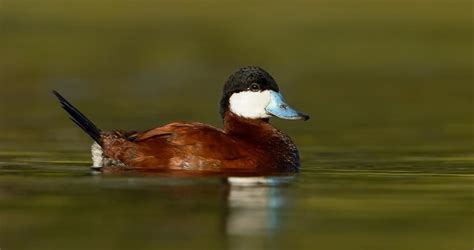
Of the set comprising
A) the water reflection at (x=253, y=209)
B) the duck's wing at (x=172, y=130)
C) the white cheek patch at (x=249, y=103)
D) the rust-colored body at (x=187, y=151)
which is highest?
the white cheek patch at (x=249, y=103)

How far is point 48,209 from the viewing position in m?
10.4

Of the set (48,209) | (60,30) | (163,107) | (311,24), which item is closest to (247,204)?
(48,209)

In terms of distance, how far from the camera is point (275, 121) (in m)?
Answer: 19.5

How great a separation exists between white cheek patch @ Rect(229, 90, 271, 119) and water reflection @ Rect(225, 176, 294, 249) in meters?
1.14

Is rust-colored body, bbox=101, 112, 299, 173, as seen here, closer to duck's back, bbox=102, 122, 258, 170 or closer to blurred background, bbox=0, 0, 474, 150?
duck's back, bbox=102, 122, 258, 170

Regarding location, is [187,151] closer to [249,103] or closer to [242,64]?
[249,103]

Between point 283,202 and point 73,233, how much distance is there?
6.23 ft

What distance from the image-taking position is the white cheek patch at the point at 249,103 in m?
13.3

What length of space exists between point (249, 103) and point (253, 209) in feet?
9.79

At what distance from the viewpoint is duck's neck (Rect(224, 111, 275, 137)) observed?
1336 cm

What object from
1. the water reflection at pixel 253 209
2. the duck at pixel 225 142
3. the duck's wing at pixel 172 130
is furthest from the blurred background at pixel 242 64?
the water reflection at pixel 253 209

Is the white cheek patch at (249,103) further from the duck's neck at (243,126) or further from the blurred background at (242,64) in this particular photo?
the blurred background at (242,64)

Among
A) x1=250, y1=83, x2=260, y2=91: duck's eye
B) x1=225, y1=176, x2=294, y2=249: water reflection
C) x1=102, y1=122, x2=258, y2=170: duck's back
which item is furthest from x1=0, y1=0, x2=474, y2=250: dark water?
x1=250, y1=83, x2=260, y2=91: duck's eye

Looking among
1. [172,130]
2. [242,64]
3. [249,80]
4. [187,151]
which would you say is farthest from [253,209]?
[242,64]
